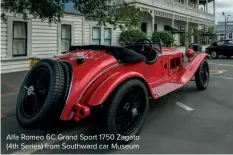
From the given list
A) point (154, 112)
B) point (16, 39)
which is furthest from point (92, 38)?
point (154, 112)

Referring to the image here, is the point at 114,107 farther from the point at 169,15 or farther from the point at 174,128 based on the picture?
the point at 169,15

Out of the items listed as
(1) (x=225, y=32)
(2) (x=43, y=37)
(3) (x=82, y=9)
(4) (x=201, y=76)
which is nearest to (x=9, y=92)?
(3) (x=82, y=9)

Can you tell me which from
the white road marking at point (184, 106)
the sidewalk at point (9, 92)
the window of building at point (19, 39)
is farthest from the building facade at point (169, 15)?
the white road marking at point (184, 106)

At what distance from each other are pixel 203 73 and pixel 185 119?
9.80 ft

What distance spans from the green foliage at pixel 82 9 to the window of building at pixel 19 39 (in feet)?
14.8

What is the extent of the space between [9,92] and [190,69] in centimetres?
500

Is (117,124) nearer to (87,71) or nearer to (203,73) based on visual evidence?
(87,71)

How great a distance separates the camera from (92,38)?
1583 cm

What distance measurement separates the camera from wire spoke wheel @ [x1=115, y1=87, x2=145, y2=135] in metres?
3.81

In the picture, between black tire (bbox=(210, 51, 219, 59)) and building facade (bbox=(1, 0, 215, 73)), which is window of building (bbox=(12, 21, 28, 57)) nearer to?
building facade (bbox=(1, 0, 215, 73))

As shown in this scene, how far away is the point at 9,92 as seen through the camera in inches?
288

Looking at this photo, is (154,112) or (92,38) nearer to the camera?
(154,112)

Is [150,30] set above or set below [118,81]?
above

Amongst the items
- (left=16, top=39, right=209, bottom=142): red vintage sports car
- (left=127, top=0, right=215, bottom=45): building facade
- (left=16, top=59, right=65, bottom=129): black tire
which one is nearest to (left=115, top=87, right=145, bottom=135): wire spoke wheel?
(left=16, top=39, right=209, bottom=142): red vintage sports car
